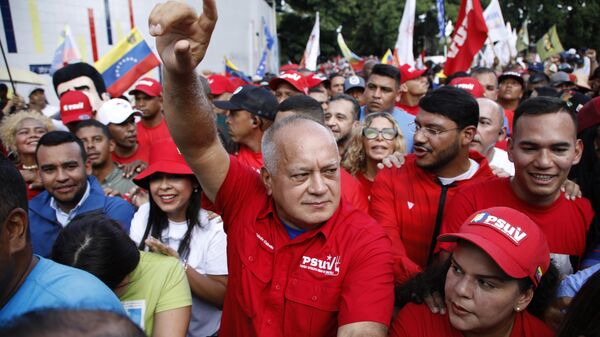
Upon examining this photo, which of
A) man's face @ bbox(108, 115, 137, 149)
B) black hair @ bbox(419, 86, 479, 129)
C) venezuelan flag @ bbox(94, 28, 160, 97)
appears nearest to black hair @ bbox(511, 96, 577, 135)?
black hair @ bbox(419, 86, 479, 129)

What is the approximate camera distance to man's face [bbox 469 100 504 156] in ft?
12.9

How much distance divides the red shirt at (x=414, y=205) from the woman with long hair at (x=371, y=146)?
74 centimetres

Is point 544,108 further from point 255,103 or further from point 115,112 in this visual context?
point 115,112

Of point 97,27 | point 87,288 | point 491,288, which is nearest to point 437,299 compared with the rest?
point 491,288

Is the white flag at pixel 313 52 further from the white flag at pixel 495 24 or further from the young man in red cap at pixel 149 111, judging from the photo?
the young man in red cap at pixel 149 111

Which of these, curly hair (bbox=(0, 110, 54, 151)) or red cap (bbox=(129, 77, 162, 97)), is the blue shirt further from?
red cap (bbox=(129, 77, 162, 97))

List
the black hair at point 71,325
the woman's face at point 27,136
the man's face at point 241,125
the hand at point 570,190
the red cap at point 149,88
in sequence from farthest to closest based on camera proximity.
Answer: the red cap at point 149,88 < the woman's face at point 27,136 < the man's face at point 241,125 < the hand at point 570,190 < the black hair at point 71,325

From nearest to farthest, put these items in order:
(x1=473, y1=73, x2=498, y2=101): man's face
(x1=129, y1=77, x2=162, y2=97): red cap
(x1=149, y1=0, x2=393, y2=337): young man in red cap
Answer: (x1=149, y1=0, x2=393, y2=337): young man in red cap, (x1=129, y1=77, x2=162, y2=97): red cap, (x1=473, y1=73, x2=498, y2=101): man's face

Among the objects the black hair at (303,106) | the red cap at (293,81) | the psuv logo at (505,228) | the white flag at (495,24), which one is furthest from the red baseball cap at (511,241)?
the white flag at (495,24)

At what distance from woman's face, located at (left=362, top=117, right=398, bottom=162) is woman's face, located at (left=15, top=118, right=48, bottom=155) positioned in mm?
2794

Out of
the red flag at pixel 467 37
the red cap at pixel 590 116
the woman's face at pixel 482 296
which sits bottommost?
the woman's face at pixel 482 296

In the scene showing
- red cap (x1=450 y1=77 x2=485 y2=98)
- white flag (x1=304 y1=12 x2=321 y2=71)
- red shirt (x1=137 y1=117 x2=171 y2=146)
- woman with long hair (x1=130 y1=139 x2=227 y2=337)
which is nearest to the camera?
woman with long hair (x1=130 y1=139 x2=227 y2=337)

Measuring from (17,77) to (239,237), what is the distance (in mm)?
7638

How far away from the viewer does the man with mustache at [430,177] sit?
2.86 metres
